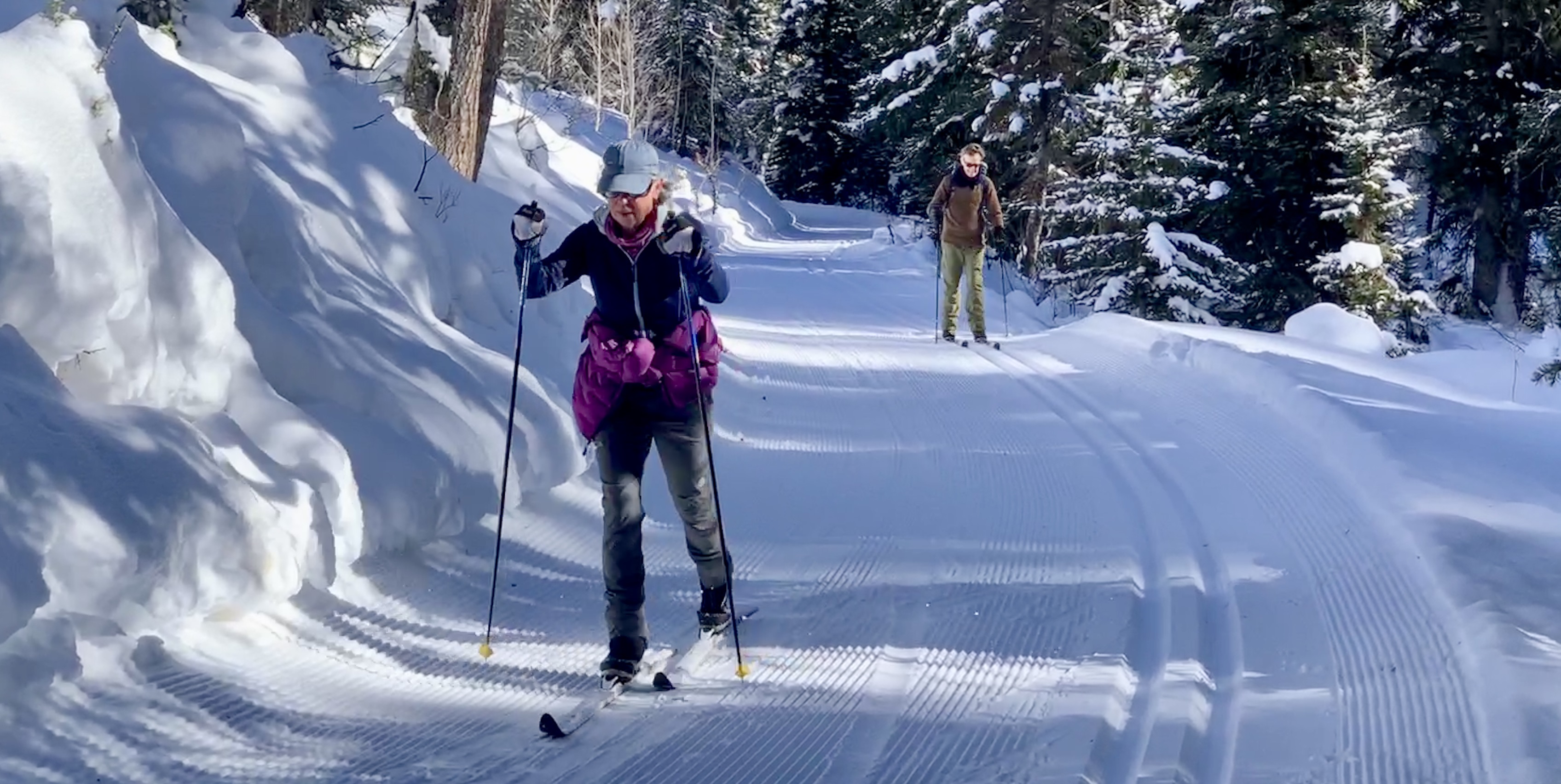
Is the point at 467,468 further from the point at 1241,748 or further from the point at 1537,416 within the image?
the point at 1537,416

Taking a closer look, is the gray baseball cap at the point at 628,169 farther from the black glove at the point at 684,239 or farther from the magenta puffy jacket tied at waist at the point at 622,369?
the magenta puffy jacket tied at waist at the point at 622,369

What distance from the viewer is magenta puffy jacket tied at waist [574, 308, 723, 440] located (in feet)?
14.9

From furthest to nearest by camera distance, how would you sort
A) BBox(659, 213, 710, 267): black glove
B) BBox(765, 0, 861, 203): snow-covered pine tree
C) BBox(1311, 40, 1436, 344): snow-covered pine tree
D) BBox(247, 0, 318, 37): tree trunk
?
BBox(765, 0, 861, 203): snow-covered pine tree
BBox(1311, 40, 1436, 344): snow-covered pine tree
BBox(247, 0, 318, 37): tree trunk
BBox(659, 213, 710, 267): black glove

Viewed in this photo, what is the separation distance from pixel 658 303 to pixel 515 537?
2.20m

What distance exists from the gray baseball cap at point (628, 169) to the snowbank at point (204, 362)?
1608mm

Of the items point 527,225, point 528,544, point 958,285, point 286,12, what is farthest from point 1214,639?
point 286,12

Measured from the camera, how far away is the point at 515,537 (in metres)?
6.41

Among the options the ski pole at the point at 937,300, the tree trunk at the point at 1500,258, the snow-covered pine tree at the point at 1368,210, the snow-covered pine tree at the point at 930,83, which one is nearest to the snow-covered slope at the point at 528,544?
the ski pole at the point at 937,300

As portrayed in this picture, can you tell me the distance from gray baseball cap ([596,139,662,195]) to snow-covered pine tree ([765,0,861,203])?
38409mm

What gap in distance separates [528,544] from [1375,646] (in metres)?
3.62

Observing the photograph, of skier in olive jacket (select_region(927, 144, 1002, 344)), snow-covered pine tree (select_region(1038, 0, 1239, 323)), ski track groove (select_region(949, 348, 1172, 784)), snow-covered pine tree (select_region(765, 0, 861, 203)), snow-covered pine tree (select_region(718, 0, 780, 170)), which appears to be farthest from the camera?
snow-covered pine tree (select_region(718, 0, 780, 170))

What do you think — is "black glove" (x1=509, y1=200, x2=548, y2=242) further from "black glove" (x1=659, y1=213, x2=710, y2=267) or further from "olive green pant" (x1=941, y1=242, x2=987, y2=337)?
"olive green pant" (x1=941, y1=242, x2=987, y2=337)

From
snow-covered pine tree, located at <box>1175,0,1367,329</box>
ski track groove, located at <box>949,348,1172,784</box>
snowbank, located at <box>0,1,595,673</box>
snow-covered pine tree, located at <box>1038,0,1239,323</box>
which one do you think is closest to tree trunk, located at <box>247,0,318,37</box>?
snowbank, located at <box>0,1,595,673</box>

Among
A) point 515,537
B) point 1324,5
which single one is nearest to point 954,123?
point 1324,5
